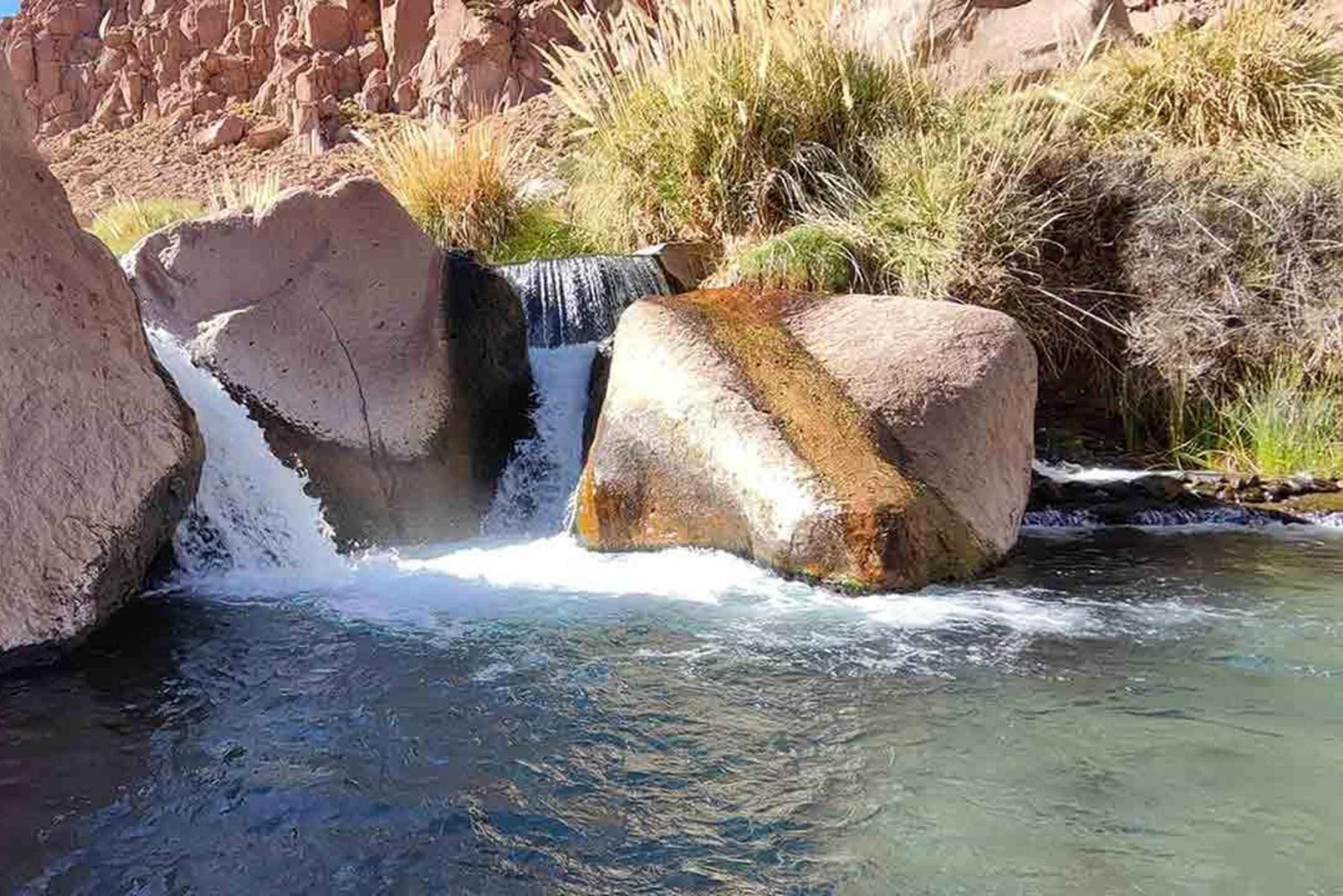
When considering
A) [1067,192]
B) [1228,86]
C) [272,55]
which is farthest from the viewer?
[272,55]

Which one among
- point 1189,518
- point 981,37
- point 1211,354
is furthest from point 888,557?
point 981,37

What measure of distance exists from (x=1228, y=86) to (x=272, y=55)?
1044 inches

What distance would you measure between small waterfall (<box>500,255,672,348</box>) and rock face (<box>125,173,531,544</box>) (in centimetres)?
77

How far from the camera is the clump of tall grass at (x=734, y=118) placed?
21.6ft

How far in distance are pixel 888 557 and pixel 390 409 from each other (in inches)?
96.2

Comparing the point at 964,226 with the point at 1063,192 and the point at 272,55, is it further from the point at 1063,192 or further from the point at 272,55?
the point at 272,55

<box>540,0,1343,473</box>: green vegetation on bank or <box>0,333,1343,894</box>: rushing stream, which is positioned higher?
<box>540,0,1343,473</box>: green vegetation on bank

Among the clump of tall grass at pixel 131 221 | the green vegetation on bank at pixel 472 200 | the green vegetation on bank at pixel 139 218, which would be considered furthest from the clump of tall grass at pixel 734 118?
the clump of tall grass at pixel 131 221

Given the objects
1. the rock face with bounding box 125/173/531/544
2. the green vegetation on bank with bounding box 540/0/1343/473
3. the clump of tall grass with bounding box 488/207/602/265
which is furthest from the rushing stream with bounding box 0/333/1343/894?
the clump of tall grass with bounding box 488/207/602/265

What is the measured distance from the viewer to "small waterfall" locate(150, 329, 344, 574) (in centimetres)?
429

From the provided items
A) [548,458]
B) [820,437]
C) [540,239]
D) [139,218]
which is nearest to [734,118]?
[540,239]

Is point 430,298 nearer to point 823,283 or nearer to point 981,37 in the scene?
point 823,283

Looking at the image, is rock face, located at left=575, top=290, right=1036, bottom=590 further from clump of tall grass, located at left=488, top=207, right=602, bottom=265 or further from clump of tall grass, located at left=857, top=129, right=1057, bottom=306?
clump of tall grass, located at left=488, top=207, right=602, bottom=265

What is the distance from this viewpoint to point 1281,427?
220 inches
